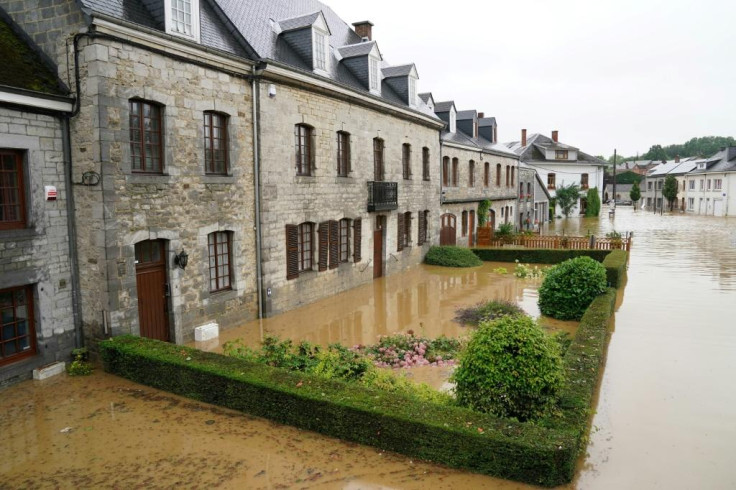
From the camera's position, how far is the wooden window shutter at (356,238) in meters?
17.8

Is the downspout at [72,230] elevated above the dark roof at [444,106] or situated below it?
below

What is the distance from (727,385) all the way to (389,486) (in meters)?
6.76

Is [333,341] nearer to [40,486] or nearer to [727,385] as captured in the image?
[40,486]

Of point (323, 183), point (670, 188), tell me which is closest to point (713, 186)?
point (670, 188)

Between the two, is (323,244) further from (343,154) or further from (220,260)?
(220,260)

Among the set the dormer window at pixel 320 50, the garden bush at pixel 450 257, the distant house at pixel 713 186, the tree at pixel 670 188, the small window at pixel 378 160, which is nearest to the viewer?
the dormer window at pixel 320 50

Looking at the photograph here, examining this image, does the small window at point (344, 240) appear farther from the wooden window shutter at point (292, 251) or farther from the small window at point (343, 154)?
the wooden window shutter at point (292, 251)

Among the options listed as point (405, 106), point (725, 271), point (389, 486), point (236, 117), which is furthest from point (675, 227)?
point (389, 486)

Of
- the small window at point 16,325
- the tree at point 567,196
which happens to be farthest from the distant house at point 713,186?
the small window at point 16,325

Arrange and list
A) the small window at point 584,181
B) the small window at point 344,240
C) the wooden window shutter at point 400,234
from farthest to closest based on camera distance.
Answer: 1. the small window at point 584,181
2. the wooden window shutter at point 400,234
3. the small window at point 344,240

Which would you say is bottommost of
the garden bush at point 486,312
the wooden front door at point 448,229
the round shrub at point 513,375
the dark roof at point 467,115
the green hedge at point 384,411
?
the garden bush at point 486,312

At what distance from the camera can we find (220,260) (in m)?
12.5

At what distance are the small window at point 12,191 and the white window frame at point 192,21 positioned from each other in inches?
153

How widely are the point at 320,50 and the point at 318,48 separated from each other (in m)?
0.15
